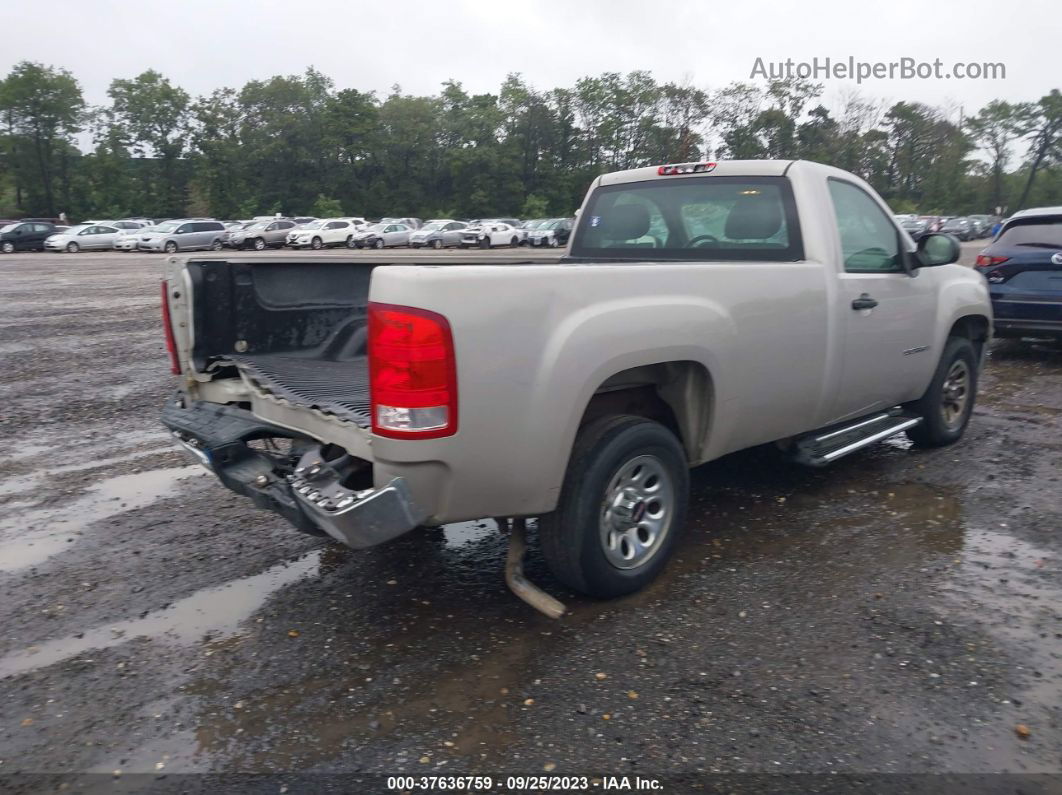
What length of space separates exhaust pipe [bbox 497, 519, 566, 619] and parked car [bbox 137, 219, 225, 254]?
4047 centimetres

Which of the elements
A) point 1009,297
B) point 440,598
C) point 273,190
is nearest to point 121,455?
point 440,598

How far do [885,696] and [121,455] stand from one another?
17.9ft

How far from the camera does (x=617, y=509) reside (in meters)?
3.96

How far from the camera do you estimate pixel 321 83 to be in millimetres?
84062

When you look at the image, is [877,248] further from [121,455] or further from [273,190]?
[273,190]

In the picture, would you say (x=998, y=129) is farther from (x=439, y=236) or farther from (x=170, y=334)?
(x=170, y=334)

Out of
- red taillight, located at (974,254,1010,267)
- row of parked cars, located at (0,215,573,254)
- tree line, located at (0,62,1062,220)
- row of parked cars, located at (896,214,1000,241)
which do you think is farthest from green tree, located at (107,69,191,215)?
red taillight, located at (974,254,1010,267)

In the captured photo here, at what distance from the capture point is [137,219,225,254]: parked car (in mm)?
41312

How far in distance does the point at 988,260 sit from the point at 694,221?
252 inches

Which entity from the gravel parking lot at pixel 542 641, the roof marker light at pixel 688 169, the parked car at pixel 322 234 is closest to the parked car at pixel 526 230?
the parked car at pixel 322 234

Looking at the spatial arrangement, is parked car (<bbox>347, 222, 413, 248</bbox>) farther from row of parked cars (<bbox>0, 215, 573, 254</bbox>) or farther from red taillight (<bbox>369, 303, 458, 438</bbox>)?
red taillight (<bbox>369, 303, 458, 438</bbox>)

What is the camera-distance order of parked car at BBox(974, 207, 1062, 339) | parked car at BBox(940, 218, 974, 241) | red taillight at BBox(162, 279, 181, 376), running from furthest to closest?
parked car at BBox(940, 218, 974, 241) < parked car at BBox(974, 207, 1062, 339) < red taillight at BBox(162, 279, 181, 376)

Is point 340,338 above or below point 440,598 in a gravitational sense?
above

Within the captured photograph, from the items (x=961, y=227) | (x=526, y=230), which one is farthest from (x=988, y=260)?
(x=961, y=227)
